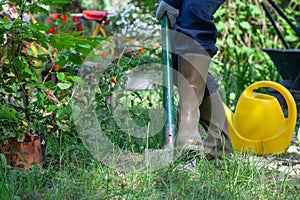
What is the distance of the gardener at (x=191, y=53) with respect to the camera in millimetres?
2840

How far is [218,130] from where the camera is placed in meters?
3.12

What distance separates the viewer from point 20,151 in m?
2.82

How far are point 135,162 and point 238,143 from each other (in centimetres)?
83

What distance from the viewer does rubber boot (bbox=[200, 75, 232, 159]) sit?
309cm

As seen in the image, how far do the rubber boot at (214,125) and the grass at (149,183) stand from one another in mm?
276

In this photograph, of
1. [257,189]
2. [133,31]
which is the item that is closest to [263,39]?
[133,31]

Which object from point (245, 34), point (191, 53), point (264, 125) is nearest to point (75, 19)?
point (245, 34)

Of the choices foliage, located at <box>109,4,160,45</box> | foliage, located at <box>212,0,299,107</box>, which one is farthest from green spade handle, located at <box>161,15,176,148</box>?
foliage, located at <box>212,0,299,107</box>

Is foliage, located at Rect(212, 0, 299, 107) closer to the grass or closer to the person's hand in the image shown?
the person's hand

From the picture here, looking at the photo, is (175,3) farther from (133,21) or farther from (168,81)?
(133,21)

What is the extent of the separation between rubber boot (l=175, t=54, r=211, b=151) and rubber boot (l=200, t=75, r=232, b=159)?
16cm

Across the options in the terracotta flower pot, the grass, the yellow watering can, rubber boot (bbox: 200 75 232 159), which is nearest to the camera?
the grass

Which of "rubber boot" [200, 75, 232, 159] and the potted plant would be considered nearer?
the potted plant

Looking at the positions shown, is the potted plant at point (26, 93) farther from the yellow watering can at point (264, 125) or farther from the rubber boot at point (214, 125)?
the yellow watering can at point (264, 125)
